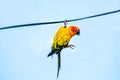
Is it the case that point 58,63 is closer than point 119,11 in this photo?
No

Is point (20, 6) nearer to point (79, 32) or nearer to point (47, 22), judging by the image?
point (47, 22)

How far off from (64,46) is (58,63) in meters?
0.07

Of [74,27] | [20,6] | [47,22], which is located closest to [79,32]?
[74,27]

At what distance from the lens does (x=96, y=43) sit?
1659mm

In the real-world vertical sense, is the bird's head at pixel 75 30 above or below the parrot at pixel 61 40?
above

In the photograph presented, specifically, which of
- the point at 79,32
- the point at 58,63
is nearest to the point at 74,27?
the point at 79,32

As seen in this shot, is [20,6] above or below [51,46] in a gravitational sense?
above

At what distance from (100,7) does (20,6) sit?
1.05 ft

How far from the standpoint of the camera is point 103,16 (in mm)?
1624

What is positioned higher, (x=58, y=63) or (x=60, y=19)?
(x=60, y=19)

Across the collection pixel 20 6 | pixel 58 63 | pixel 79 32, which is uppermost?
pixel 20 6

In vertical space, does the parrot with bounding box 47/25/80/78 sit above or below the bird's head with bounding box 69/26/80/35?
below

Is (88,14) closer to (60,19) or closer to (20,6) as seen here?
(60,19)

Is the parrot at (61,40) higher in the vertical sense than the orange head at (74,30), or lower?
lower
